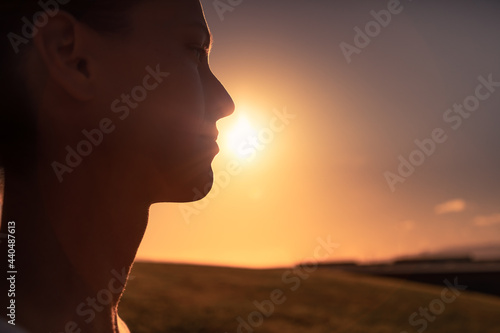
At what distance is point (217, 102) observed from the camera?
79.7 inches

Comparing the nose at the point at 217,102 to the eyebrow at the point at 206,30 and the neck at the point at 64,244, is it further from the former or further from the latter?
the neck at the point at 64,244

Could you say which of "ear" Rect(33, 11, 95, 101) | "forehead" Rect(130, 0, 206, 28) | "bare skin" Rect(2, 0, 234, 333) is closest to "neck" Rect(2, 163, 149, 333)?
"bare skin" Rect(2, 0, 234, 333)

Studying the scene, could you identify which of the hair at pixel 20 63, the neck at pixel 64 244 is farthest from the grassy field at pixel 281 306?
the hair at pixel 20 63

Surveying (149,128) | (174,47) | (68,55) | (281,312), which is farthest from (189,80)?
(281,312)

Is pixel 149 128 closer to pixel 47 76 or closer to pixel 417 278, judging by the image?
pixel 47 76

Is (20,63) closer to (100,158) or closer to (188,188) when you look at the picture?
(100,158)

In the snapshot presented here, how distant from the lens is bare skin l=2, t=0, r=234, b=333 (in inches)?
67.5

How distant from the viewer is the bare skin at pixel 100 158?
1.71 meters

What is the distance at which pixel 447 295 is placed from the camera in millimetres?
15578

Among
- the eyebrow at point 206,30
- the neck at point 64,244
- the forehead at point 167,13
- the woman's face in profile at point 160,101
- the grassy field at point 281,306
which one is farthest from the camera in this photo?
the grassy field at point 281,306

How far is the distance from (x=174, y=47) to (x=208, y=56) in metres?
0.22

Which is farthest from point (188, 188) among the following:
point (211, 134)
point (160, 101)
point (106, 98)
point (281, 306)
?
point (281, 306)

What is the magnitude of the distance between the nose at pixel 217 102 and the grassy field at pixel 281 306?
6603 mm

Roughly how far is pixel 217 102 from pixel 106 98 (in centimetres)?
45
